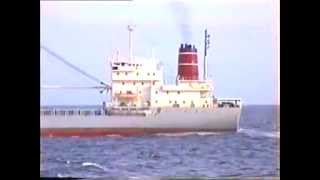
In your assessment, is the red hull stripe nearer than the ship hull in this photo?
No

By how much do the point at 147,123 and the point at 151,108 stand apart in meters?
1.06

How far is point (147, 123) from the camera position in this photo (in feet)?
76.2

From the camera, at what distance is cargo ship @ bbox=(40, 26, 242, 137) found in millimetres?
21672

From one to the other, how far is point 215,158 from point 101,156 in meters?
3.59

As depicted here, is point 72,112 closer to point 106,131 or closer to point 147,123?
point 106,131

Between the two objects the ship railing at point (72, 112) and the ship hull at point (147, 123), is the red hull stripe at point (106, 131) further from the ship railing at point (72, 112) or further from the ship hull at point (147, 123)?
the ship railing at point (72, 112)

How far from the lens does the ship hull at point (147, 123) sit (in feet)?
73.8

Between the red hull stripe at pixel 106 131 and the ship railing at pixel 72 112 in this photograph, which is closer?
the red hull stripe at pixel 106 131

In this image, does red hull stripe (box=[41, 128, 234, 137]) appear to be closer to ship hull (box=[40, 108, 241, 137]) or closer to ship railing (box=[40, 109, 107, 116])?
ship hull (box=[40, 108, 241, 137])
